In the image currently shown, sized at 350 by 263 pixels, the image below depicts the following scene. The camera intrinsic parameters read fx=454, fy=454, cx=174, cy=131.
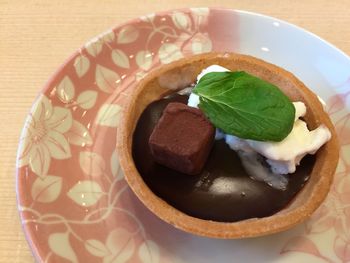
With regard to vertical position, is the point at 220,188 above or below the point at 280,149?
below

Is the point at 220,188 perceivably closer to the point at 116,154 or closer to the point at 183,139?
the point at 183,139

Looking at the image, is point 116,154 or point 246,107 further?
point 116,154

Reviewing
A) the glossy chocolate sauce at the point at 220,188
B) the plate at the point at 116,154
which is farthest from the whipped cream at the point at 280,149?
the plate at the point at 116,154

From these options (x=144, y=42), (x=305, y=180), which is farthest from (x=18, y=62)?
(x=305, y=180)

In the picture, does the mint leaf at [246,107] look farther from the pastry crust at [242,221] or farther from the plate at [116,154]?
the plate at [116,154]

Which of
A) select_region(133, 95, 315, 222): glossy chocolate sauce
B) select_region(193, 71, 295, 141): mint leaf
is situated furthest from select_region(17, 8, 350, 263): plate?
select_region(193, 71, 295, 141): mint leaf

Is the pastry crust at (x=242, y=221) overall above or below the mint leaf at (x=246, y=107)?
below

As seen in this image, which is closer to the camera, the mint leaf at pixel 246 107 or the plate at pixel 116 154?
the mint leaf at pixel 246 107

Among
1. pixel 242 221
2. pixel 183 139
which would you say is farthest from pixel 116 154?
pixel 242 221
